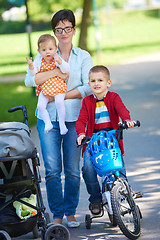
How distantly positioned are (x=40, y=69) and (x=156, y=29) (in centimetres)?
4699

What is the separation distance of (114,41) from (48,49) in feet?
126

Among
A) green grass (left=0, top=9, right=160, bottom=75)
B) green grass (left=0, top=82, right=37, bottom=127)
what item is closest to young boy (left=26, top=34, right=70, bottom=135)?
green grass (left=0, top=82, right=37, bottom=127)

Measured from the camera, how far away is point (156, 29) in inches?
2004

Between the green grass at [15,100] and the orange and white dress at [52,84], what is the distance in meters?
5.83

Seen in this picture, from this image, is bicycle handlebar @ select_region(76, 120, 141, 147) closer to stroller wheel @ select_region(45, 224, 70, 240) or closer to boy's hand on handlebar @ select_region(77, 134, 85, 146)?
boy's hand on handlebar @ select_region(77, 134, 85, 146)

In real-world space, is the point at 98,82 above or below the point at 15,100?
above

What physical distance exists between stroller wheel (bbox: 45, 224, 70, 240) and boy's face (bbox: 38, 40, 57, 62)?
59.5 inches

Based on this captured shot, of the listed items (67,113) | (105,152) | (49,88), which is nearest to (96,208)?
(105,152)

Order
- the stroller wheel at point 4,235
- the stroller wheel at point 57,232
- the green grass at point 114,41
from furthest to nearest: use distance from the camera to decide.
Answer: the green grass at point 114,41
the stroller wheel at point 57,232
the stroller wheel at point 4,235

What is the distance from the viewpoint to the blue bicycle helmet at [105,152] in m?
4.70

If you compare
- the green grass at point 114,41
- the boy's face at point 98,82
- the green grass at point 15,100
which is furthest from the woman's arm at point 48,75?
the green grass at point 114,41

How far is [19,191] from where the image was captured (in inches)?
190

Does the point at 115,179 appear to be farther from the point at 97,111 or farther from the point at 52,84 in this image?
the point at 52,84

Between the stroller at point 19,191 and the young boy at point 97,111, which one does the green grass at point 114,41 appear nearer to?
the young boy at point 97,111
